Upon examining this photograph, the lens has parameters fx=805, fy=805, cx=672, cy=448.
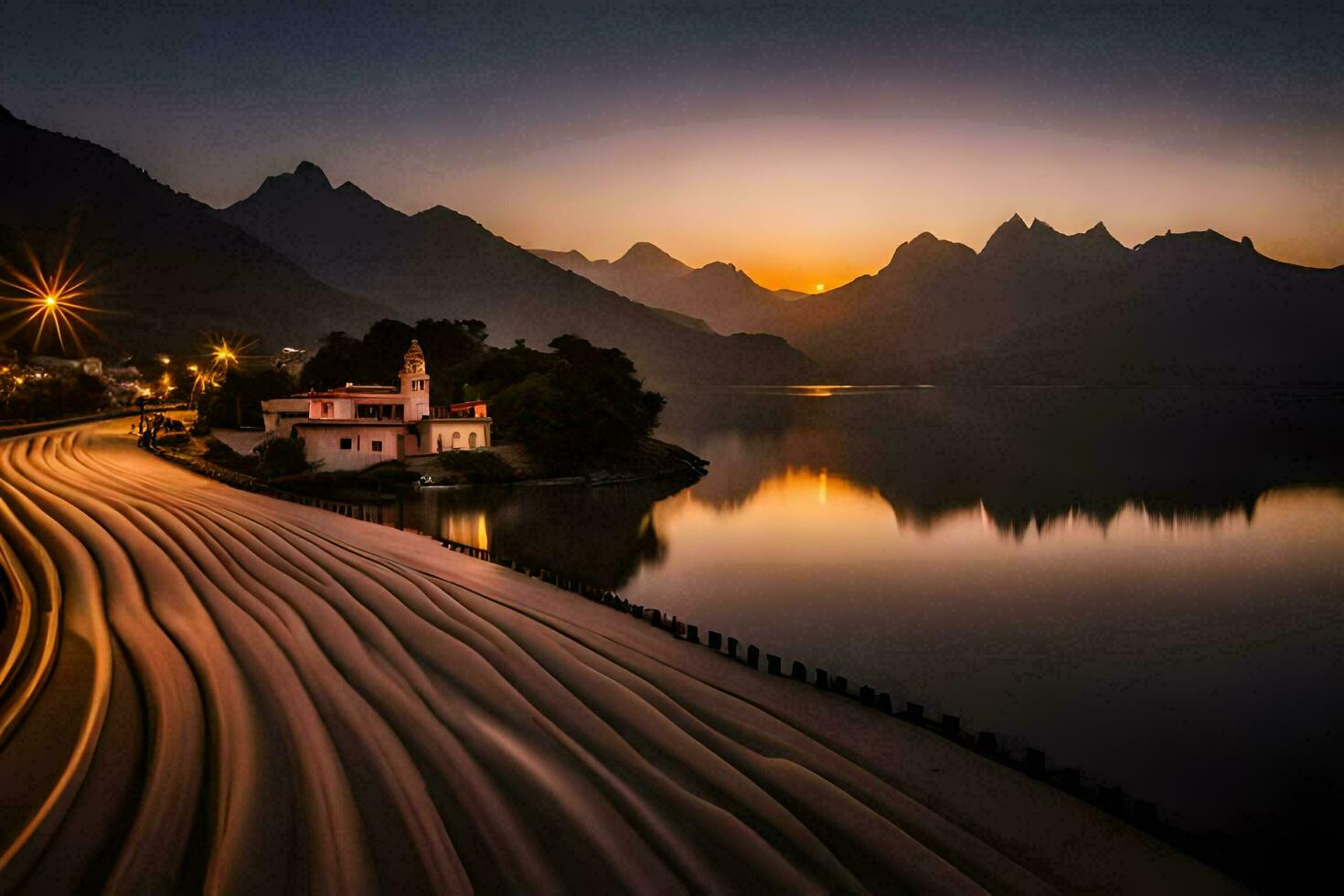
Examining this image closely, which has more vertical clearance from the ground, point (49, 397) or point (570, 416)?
point (49, 397)

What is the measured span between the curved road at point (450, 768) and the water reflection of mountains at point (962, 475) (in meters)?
18.3

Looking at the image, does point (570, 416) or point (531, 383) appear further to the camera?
point (531, 383)

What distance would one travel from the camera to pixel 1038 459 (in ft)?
314

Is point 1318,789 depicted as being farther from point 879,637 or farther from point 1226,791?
point 879,637

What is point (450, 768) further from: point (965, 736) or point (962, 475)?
point (962, 475)

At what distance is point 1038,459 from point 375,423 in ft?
244

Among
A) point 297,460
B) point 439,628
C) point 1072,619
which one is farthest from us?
point 297,460

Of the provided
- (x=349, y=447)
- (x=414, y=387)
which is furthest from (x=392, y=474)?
(x=414, y=387)

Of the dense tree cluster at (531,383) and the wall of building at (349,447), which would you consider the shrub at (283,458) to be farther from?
the dense tree cluster at (531,383)

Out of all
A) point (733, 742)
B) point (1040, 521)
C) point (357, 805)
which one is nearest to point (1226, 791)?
point (733, 742)

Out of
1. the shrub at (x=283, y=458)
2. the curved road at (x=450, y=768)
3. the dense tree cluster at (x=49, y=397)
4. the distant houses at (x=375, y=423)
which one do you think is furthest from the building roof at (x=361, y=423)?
the curved road at (x=450, y=768)

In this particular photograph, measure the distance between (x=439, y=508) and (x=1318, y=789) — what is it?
160ft

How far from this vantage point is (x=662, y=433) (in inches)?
5344

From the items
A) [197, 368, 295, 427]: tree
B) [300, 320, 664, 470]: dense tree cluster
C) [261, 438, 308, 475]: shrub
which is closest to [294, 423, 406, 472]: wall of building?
[261, 438, 308, 475]: shrub
